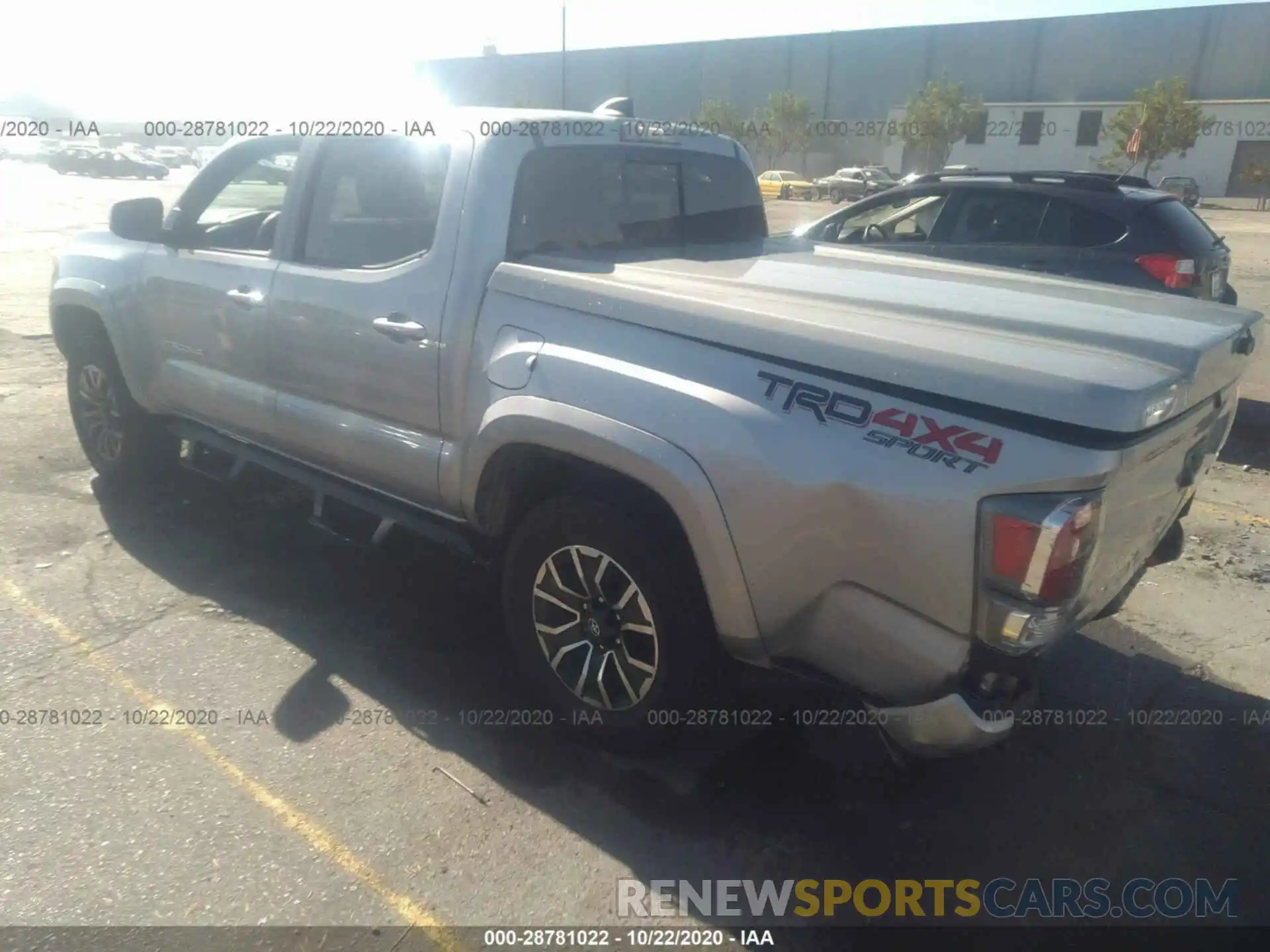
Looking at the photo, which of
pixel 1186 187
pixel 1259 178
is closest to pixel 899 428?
pixel 1186 187

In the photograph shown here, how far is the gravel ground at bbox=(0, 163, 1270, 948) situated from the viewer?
2.53 meters

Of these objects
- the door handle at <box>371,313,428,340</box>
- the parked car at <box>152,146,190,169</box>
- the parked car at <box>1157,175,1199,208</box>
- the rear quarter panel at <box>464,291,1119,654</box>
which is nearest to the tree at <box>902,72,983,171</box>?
the parked car at <box>1157,175,1199,208</box>

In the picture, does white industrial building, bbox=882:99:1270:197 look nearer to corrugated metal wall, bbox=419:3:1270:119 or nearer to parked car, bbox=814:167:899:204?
corrugated metal wall, bbox=419:3:1270:119

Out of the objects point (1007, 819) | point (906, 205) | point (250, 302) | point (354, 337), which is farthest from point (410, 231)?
point (906, 205)

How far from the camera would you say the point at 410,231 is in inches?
130

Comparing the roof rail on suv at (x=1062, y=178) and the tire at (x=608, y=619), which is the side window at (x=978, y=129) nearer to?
the roof rail on suv at (x=1062, y=178)

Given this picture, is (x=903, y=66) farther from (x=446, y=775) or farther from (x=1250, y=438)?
(x=446, y=775)

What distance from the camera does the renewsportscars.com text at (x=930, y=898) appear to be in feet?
8.18

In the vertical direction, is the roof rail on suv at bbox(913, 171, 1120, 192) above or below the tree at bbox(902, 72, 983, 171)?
below

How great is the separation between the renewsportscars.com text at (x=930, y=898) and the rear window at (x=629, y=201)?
2017 millimetres

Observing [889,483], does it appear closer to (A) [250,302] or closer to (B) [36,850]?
(B) [36,850]

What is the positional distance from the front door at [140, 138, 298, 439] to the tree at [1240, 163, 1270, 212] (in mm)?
48043

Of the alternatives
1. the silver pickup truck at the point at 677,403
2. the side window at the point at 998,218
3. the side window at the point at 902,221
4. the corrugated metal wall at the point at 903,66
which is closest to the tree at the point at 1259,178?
the corrugated metal wall at the point at 903,66

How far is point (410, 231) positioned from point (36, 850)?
2.20 metres
